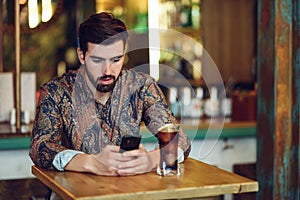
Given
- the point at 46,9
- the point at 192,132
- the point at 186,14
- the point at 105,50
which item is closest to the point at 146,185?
the point at 105,50

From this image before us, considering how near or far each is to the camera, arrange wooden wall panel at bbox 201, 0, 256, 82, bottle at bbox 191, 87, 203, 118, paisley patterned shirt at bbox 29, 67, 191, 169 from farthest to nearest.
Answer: wooden wall panel at bbox 201, 0, 256, 82 < bottle at bbox 191, 87, 203, 118 < paisley patterned shirt at bbox 29, 67, 191, 169

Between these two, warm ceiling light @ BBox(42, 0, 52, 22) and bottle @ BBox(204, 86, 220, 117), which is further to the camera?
bottle @ BBox(204, 86, 220, 117)

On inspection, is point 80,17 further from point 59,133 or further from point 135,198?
point 135,198

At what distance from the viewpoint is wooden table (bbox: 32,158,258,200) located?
2.39m

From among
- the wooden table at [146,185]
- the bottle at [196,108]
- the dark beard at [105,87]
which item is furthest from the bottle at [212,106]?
the wooden table at [146,185]

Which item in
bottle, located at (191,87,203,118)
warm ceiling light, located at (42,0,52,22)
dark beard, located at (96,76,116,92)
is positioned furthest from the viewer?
bottle, located at (191,87,203,118)

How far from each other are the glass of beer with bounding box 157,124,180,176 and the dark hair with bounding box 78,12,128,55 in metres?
0.54

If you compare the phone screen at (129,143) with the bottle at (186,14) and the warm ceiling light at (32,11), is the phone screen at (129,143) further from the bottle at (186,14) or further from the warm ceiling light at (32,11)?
the bottle at (186,14)

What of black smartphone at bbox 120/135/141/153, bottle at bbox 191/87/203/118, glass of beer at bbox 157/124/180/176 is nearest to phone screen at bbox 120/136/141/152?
black smartphone at bbox 120/135/141/153

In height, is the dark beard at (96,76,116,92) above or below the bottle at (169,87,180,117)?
above

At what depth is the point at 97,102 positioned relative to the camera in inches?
120

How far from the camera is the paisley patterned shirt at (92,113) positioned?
292 centimetres

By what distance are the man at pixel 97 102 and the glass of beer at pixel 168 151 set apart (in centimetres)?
24

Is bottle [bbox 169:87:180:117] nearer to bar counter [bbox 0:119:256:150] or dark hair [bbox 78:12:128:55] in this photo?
bar counter [bbox 0:119:256:150]
